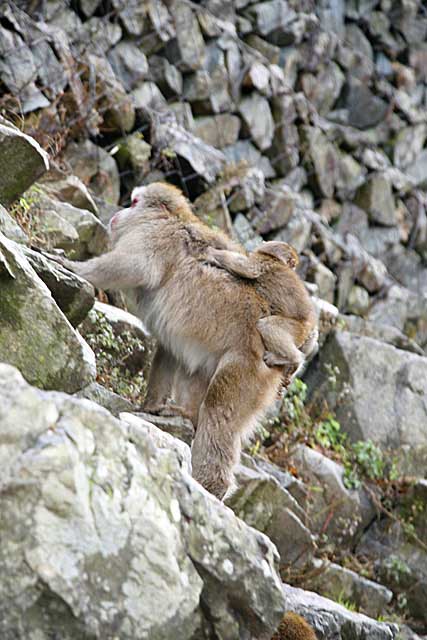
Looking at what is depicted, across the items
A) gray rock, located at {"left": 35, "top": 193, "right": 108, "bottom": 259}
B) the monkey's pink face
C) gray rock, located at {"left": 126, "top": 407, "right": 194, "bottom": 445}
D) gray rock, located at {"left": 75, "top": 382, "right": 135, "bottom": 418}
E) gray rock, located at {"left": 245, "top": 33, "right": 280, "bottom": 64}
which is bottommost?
gray rock, located at {"left": 35, "top": 193, "right": 108, "bottom": 259}

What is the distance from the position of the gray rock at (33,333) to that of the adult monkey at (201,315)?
43.6 inches

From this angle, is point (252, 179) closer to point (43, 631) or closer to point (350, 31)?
point (350, 31)

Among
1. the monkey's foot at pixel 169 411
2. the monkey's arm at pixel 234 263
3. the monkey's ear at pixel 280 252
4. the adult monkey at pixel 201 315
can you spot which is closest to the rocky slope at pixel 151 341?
the monkey's foot at pixel 169 411

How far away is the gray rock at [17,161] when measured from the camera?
18.3ft

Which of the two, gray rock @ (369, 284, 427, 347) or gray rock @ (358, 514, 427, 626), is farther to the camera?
gray rock @ (369, 284, 427, 347)

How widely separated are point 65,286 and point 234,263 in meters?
1.08

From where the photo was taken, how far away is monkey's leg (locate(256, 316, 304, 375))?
5172mm

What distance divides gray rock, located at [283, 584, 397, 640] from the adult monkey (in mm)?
742

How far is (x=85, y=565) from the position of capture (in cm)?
277

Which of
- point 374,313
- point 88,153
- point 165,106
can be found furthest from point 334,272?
point 88,153

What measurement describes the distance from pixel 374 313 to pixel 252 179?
10.3 feet

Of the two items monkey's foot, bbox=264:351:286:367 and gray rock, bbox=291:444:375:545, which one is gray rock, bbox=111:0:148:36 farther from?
monkey's foot, bbox=264:351:286:367

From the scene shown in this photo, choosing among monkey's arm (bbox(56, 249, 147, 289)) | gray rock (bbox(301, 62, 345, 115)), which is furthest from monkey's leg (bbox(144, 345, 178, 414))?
gray rock (bbox(301, 62, 345, 115))

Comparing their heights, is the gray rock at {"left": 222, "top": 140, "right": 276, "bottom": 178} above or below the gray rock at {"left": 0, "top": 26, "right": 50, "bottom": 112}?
below
